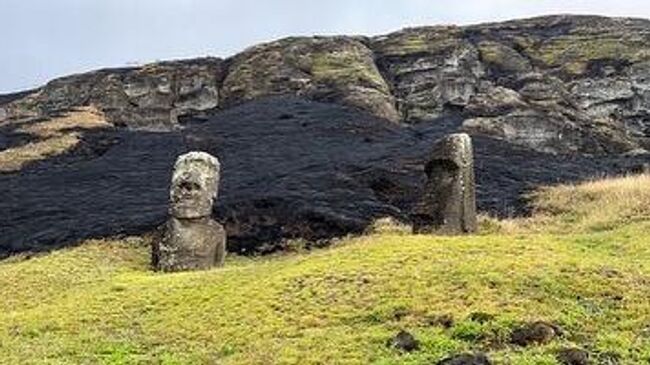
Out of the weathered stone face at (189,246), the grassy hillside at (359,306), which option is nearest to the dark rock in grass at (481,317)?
the grassy hillside at (359,306)

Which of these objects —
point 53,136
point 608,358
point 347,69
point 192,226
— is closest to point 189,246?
point 192,226

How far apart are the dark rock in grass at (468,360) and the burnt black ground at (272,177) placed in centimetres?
1985

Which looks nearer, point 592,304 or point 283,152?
point 592,304

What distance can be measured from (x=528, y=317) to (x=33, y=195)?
31.5 meters

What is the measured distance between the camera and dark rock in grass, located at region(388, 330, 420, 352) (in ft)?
65.6

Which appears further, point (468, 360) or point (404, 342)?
point (404, 342)

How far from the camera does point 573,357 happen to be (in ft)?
60.6

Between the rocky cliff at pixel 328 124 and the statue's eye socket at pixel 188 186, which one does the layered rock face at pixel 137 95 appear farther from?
the statue's eye socket at pixel 188 186

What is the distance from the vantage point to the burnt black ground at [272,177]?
40000 millimetres

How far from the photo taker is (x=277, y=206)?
41.1 meters

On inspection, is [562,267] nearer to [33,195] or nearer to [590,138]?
[33,195]

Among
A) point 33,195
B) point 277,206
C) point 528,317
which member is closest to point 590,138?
point 277,206

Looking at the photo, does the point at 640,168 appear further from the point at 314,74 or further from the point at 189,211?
the point at 314,74

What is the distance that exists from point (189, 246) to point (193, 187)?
238 cm
